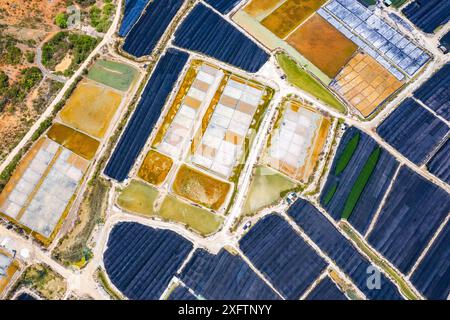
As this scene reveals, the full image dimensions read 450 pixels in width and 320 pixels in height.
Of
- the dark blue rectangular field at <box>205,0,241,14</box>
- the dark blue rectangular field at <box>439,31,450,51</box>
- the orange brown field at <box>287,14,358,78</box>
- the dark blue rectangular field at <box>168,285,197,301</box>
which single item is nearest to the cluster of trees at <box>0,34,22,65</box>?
the dark blue rectangular field at <box>205,0,241,14</box>

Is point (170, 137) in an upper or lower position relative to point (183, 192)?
upper

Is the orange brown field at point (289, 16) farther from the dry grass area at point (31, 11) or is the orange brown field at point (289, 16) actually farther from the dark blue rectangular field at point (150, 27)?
the dry grass area at point (31, 11)

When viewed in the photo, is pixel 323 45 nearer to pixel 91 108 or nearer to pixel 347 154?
pixel 347 154

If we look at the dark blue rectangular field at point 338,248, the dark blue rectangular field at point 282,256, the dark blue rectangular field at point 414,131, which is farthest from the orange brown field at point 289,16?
the dark blue rectangular field at point 282,256

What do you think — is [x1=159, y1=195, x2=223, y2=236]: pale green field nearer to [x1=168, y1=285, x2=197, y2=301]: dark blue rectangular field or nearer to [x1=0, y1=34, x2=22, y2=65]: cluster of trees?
[x1=168, y1=285, x2=197, y2=301]: dark blue rectangular field
